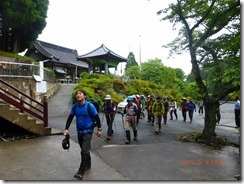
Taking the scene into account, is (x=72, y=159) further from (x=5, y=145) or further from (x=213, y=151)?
(x=213, y=151)

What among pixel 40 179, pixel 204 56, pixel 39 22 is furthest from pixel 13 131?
pixel 39 22

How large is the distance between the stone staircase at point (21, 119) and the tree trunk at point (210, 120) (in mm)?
5913

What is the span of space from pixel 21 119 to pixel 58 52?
87.2ft

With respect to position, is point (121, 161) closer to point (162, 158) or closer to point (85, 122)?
point (162, 158)

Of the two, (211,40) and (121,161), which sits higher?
(211,40)

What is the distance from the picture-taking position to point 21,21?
16719 millimetres

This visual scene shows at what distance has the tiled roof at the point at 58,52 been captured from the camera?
2853cm

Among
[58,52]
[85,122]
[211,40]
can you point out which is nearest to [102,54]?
[58,52]

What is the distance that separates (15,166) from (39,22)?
16.8 metres

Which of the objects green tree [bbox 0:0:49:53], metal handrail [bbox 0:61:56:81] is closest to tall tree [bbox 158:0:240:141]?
metal handrail [bbox 0:61:56:81]

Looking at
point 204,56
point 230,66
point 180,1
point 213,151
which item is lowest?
point 213,151

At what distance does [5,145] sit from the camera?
6.57 meters
